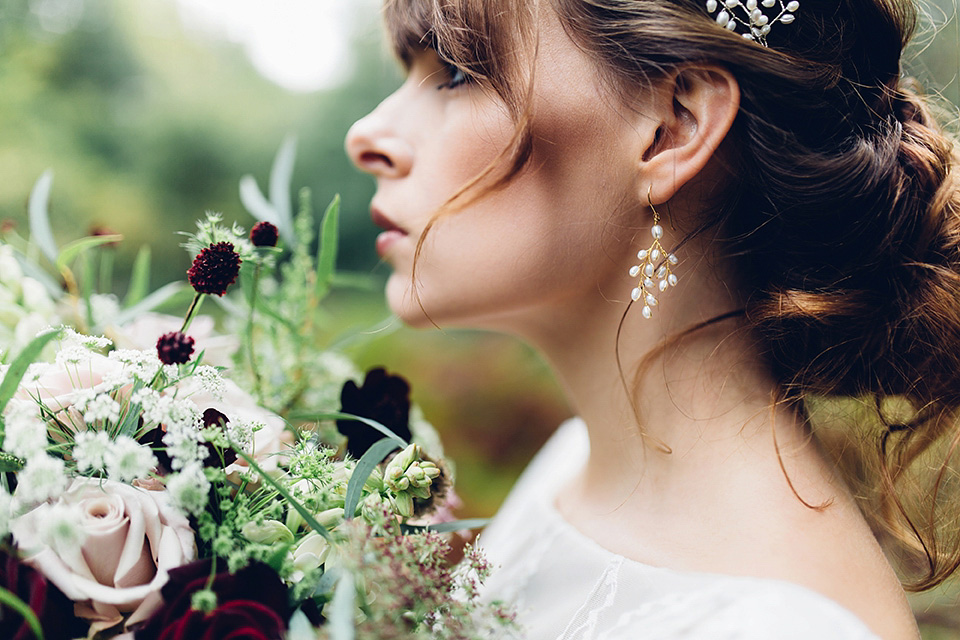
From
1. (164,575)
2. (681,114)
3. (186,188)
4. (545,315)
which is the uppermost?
(681,114)

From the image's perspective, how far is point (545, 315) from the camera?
3.42 feet

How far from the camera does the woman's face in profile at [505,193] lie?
2.83ft

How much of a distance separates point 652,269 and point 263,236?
20.0 inches

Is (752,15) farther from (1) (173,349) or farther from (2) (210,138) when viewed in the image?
(2) (210,138)

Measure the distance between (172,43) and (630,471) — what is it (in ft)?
11.7

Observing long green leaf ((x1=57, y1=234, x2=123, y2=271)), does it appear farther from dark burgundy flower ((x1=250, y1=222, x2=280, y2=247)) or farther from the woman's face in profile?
the woman's face in profile

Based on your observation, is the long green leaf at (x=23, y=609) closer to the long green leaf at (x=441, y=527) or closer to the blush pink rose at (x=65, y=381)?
the blush pink rose at (x=65, y=381)

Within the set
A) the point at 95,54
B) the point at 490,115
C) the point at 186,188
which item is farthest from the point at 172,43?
the point at 490,115

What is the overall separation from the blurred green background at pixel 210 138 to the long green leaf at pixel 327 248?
4.13 feet

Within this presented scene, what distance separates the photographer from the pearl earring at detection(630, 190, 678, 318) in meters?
0.85

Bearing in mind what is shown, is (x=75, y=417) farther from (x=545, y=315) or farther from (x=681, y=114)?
(x=681, y=114)

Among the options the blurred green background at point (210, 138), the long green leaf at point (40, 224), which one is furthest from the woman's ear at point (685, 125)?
the blurred green background at point (210, 138)

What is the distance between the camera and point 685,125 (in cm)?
87

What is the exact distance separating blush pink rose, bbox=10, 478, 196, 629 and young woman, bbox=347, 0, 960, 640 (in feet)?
1.33
